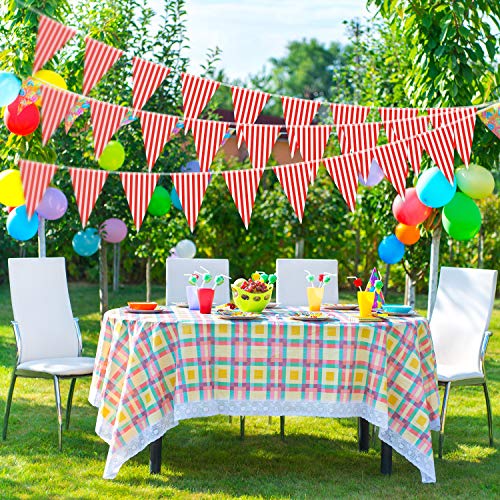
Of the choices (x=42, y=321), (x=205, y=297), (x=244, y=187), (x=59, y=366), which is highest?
(x=244, y=187)

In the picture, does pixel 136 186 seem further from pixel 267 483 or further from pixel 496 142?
pixel 496 142

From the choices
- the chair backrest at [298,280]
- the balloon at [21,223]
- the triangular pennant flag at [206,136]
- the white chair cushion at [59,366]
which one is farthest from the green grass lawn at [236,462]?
the triangular pennant flag at [206,136]

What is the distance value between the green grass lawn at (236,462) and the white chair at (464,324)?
386mm

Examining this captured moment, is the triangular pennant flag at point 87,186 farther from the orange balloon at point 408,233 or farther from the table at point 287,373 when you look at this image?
the orange balloon at point 408,233

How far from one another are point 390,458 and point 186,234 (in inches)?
208

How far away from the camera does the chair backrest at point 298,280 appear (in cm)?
461

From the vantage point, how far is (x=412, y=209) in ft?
17.5

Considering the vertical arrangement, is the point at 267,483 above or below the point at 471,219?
below

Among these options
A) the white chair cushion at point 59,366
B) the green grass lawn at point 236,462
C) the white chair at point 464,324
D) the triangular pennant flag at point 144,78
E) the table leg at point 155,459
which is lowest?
the green grass lawn at point 236,462

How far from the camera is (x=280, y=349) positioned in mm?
3434

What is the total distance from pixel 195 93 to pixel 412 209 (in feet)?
6.10

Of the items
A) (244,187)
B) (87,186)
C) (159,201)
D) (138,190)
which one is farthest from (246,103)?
(159,201)

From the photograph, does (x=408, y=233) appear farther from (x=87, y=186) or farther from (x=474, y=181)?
(x=87, y=186)

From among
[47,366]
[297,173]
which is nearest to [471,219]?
[297,173]
